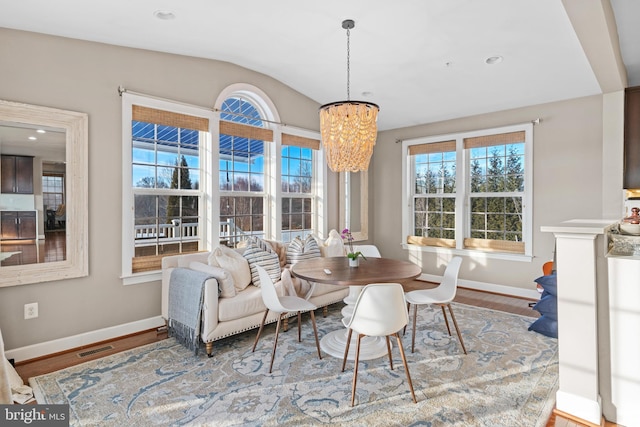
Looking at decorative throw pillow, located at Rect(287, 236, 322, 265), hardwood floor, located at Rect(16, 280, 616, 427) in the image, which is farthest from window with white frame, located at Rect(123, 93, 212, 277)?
decorative throw pillow, located at Rect(287, 236, 322, 265)

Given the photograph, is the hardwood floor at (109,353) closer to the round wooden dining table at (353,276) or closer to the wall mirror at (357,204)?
the round wooden dining table at (353,276)

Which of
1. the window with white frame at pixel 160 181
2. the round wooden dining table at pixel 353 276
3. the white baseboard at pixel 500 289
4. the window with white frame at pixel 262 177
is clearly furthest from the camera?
the white baseboard at pixel 500 289

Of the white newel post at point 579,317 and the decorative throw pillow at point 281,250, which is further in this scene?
the decorative throw pillow at point 281,250

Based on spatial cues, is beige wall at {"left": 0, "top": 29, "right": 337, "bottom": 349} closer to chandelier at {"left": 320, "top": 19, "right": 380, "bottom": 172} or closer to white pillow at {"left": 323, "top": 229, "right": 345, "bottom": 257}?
chandelier at {"left": 320, "top": 19, "right": 380, "bottom": 172}

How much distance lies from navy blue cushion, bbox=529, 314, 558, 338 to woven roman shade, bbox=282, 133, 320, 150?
3.65 m

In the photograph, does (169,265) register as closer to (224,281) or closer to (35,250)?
(224,281)

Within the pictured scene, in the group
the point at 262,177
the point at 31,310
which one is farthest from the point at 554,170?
the point at 31,310

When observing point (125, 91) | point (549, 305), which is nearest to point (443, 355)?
point (549, 305)

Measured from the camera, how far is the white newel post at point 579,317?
209 centimetres

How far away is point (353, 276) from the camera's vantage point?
9.12ft

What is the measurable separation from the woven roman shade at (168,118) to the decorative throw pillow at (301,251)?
68.1 inches

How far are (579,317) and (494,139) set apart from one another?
3.50 meters

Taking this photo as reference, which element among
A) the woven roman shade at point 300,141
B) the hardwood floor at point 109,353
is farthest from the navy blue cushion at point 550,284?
the woven roman shade at point 300,141

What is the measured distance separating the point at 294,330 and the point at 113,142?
2590mm
